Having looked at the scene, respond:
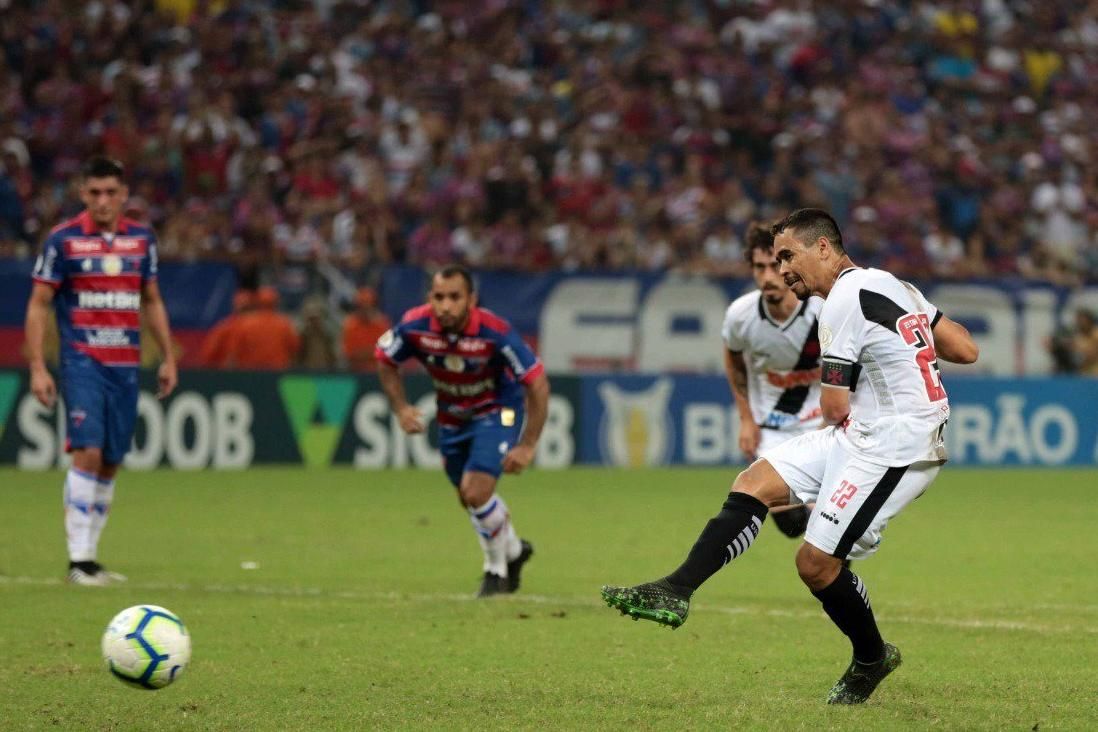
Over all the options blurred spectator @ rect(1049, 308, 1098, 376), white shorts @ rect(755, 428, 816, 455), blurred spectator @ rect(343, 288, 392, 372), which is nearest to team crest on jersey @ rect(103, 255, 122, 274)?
white shorts @ rect(755, 428, 816, 455)

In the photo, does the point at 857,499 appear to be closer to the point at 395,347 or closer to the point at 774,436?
the point at 774,436

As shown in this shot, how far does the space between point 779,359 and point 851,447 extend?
3.78 meters

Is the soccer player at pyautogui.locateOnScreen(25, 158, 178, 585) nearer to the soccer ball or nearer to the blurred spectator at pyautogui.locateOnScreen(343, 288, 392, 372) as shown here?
the soccer ball

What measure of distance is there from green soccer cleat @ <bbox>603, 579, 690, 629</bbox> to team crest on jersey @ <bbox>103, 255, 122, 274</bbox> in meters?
5.44

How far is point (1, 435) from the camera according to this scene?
18.4 meters

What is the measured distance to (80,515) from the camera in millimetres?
10359

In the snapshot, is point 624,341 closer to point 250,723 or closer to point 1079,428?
point 1079,428

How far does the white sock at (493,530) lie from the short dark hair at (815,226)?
387 centimetres

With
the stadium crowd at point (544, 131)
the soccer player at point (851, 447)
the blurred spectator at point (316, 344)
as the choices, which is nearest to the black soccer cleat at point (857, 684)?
the soccer player at point (851, 447)

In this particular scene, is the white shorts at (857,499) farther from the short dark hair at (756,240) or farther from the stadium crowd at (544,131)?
the stadium crowd at (544,131)

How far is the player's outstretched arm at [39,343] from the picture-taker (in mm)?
10289

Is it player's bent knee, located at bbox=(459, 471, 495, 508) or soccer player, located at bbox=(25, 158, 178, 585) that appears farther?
soccer player, located at bbox=(25, 158, 178, 585)

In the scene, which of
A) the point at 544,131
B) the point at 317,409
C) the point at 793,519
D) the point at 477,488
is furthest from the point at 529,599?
the point at 544,131

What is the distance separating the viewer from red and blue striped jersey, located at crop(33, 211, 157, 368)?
10.4 meters
